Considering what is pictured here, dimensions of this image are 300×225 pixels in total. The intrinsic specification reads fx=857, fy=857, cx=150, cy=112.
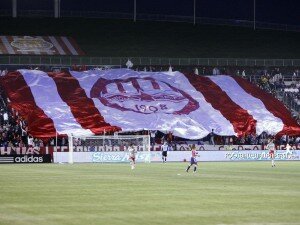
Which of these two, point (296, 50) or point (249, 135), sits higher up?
point (296, 50)

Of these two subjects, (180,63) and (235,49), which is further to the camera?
(235,49)

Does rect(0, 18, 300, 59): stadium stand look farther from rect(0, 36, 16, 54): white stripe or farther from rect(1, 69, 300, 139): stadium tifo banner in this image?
rect(1, 69, 300, 139): stadium tifo banner

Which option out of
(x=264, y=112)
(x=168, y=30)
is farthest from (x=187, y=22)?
(x=264, y=112)

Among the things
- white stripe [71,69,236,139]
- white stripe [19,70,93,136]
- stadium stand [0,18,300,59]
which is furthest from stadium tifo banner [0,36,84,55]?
white stripe [19,70,93,136]

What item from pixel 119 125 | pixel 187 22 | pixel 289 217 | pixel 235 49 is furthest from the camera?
pixel 187 22

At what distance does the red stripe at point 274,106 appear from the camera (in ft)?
270

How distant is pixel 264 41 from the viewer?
105 meters

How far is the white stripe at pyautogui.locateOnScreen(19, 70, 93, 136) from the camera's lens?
76438 mm

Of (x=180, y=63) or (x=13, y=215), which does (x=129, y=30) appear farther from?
(x=13, y=215)

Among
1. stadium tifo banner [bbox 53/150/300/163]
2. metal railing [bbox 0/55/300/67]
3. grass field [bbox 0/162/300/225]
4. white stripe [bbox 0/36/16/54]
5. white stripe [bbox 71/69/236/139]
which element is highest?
white stripe [bbox 0/36/16/54]

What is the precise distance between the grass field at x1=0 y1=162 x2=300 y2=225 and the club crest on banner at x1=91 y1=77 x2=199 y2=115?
1658 inches

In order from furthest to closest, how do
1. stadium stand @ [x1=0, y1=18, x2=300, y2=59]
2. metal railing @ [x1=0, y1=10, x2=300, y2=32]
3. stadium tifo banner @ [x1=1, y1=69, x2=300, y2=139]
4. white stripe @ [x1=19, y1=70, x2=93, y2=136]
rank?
1. metal railing @ [x1=0, y1=10, x2=300, y2=32]
2. stadium stand @ [x1=0, y1=18, x2=300, y2=59]
3. stadium tifo banner @ [x1=1, y1=69, x2=300, y2=139]
4. white stripe @ [x1=19, y1=70, x2=93, y2=136]

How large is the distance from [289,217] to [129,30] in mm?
82987

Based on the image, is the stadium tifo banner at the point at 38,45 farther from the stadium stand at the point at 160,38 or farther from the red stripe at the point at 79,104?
the red stripe at the point at 79,104
